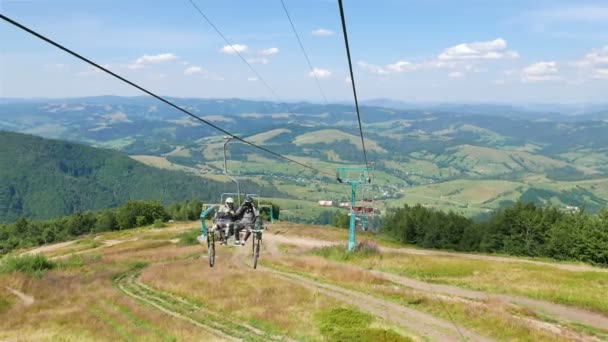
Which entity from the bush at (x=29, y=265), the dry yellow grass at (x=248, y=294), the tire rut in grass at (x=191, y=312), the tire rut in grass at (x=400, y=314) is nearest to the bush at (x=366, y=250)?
the tire rut in grass at (x=400, y=314)

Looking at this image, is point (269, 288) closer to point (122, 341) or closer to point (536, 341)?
point (122, 341)

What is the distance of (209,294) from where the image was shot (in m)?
49.1

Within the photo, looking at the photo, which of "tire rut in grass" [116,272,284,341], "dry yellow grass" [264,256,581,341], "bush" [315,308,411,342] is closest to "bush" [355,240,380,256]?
"dry yellow grass" [264,256,581,341]

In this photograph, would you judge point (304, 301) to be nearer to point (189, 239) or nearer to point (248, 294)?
point (248, 294)

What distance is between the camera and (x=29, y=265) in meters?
63.6

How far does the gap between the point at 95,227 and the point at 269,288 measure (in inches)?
5140

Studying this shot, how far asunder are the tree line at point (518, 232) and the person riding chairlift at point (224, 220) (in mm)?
78000

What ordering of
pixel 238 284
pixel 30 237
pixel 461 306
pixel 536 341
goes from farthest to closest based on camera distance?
pixel 30 237 → pixel 238 284 → pixel 461 306 → pixel 536 341

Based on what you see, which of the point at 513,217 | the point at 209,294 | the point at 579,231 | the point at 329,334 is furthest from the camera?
the point at 513,217

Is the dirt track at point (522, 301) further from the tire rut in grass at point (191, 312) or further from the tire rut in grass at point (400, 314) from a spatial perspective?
the tire rut in grass at point (191, 312)

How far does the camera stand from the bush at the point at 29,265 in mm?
60500

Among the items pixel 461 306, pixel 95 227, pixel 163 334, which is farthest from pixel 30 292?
pixel 95 227

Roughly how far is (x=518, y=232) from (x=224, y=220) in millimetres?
96228

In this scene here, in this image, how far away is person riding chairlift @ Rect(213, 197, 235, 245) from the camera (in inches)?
1048
